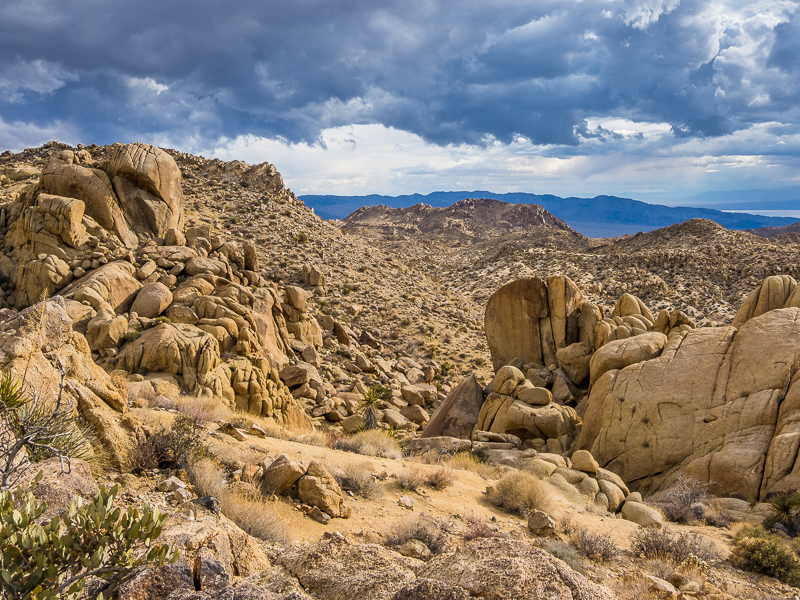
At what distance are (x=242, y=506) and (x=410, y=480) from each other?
4.68 meters

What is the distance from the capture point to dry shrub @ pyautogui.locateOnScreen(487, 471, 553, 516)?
33.7 feet

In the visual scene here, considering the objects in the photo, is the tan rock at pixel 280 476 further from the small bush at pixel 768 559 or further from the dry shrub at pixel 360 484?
the small bush at pixel 768 559

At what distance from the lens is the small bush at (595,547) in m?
7.92

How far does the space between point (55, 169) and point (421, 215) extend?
389ft

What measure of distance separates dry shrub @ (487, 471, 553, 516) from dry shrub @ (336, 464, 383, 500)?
2907mm

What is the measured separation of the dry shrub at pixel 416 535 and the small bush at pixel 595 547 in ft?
8.72

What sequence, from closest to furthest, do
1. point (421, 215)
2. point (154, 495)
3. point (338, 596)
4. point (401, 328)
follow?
point (338, 596) → point (154, 495) → point (401, 328) → point (421, 215)

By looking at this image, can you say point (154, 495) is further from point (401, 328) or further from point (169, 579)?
point (401, 328)

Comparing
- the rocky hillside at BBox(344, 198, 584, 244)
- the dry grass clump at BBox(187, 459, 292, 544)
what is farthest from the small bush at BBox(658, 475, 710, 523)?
the rocky hillside at BBox(344, 198, 584, 244)

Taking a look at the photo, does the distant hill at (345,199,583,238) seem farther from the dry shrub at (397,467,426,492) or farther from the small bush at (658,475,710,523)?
the dry shrub at (397,467,426,492)

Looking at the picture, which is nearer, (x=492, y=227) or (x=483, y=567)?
(x=483, y=567)

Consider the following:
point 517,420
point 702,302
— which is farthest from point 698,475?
point 702,302

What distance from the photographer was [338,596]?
4.23 meters

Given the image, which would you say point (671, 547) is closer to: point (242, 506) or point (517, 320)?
point (242, 506)
